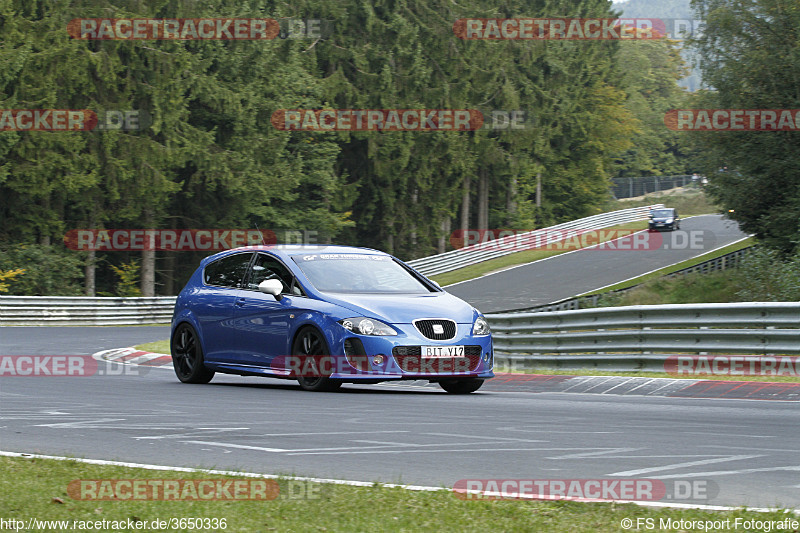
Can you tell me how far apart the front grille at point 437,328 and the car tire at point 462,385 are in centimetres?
88

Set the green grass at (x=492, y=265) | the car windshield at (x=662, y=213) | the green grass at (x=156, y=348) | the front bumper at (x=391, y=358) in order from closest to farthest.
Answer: the front bumper at (x=391, y=358), the green grass at (x=156, y=348), the green grass at (x=492, y=265), the car windshield at (x=662, y=213)

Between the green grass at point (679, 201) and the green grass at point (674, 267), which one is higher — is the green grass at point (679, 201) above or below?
above

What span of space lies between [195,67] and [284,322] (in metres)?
35.3

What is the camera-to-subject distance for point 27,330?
100ft

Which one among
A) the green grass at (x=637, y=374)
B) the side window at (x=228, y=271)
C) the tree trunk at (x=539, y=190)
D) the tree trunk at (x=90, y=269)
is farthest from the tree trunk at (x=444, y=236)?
the side window at (x=228, y=271)

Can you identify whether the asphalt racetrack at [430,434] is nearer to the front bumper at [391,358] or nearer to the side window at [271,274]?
the front bumper at [391,358]

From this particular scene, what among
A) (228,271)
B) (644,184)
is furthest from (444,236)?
(228,271)

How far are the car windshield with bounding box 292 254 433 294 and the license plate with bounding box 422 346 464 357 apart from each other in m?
1.23

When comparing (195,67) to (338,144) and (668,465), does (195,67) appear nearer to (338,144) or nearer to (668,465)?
(338,144)

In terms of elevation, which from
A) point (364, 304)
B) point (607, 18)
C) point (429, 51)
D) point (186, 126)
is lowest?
point (364, 304)

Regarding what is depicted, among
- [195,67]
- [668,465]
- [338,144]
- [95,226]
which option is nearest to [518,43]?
[338,144]

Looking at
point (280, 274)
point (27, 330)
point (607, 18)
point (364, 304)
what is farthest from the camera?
point (607, 18)

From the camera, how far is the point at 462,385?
45.4ft

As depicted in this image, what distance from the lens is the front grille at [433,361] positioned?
1270 cm
